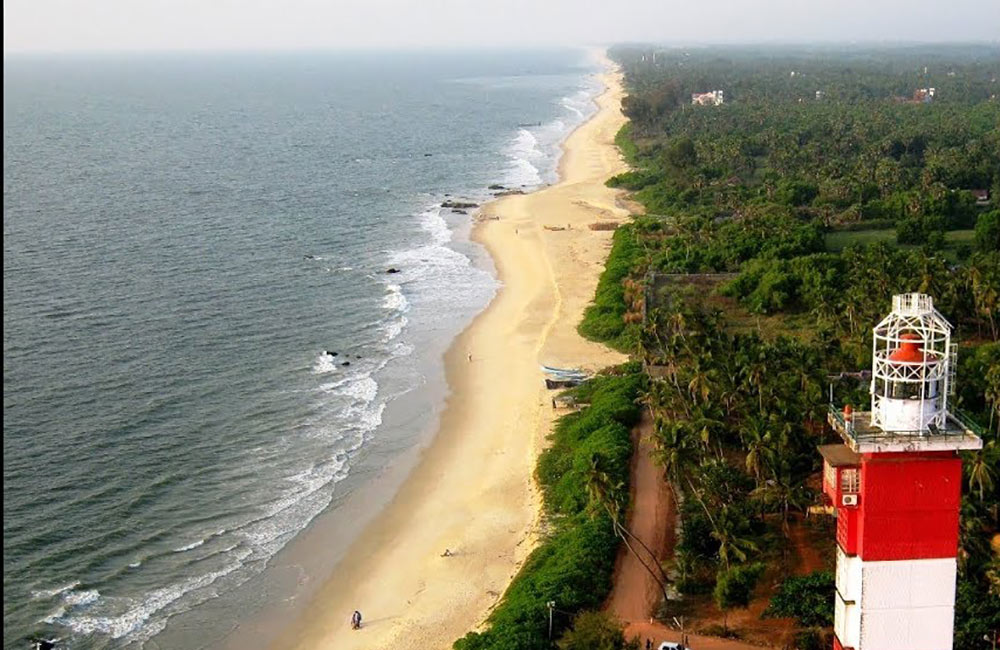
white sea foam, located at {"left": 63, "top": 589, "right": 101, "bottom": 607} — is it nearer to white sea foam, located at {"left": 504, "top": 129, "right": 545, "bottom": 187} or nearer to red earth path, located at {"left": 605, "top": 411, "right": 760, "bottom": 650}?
red earth path, located at {"left": 605, "top": 411, "right": 760, "bottom": 650}

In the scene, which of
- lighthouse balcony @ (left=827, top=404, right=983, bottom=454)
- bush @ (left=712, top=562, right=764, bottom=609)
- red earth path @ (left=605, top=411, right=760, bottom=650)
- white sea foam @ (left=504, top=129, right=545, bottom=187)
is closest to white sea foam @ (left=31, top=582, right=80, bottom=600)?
red earth path @ (left=605, top=411, right=760, bottom=650)

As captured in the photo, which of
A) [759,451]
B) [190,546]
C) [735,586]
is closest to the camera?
[735,586]

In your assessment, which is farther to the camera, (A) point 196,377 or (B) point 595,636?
(A) point 196,377

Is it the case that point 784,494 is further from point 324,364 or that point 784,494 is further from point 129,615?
point 324,364

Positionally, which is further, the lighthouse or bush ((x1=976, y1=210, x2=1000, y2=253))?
bush ((x1=976, y1=210, x2=1000, y2=253))

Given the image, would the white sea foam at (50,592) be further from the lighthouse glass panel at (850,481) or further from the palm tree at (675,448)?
the lighthouse glass panel at (850,481)

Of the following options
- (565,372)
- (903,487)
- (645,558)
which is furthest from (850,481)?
(565,372)

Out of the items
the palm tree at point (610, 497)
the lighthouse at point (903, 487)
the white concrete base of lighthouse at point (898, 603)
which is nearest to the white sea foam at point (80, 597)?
the palm tree at point (610, 497)
